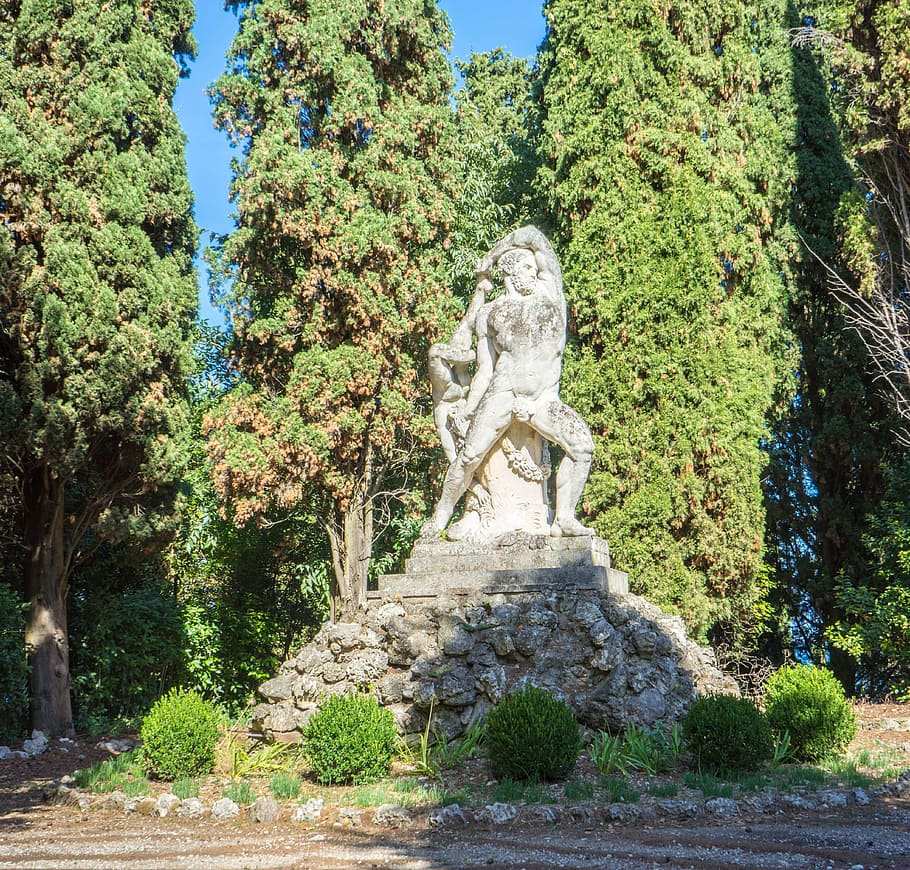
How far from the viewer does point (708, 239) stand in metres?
13.3

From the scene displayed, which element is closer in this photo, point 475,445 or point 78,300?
point 475,445

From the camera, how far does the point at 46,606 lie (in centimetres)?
1073

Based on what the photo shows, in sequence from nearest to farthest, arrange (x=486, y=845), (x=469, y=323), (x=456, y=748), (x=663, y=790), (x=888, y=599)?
1. (x=486, y=845)
2. (x=663, y=790)
3. (x=456, y=748)
4. (x=469, y=323)
5. (x=888, y=599)

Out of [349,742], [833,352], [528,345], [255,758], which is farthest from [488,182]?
[349,742]

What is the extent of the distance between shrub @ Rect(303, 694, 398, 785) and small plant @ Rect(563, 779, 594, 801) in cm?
Result: 131

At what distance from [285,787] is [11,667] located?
506 centimetres

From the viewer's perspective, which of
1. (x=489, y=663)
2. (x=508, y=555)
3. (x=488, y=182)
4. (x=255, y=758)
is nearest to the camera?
(x=255, y=758)

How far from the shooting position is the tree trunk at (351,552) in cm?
1316

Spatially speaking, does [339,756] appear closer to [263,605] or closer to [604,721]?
[604,721]

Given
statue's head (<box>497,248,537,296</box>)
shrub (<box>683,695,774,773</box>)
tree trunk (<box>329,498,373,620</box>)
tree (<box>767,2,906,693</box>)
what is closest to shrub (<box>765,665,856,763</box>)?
shrub (<box>683,695,774,773</box>)

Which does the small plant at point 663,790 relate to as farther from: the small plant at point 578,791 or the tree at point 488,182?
the tree at point 488,182

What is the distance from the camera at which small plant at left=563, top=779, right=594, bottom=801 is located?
19.3 feet

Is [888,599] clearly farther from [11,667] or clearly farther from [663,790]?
[11,667]

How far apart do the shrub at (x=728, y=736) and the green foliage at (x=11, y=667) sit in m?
7.01
